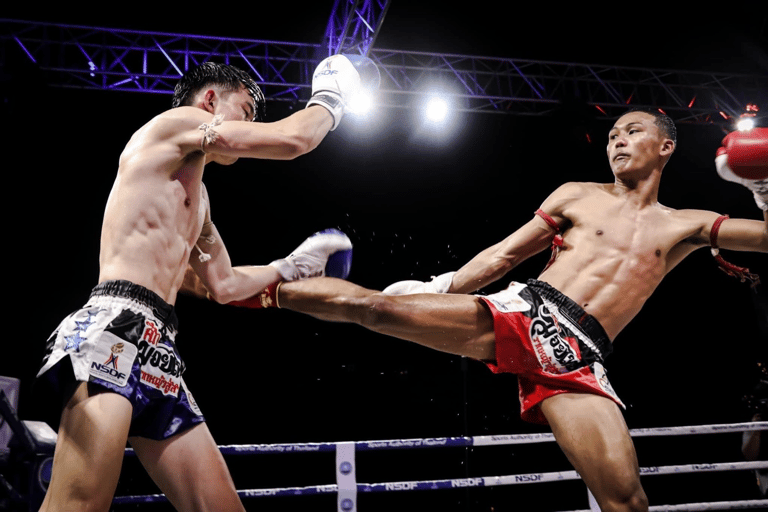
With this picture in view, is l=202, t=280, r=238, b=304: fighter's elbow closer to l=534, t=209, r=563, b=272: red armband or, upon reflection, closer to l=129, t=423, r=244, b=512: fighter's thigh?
l=129, t=423, r=244, b=512: fighter's thigh

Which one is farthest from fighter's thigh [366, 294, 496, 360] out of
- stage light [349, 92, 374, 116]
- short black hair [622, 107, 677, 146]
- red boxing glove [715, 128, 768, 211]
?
stage light [349, 92, 374, 116]

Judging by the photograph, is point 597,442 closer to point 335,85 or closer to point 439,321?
point 439,321

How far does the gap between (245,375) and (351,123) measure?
10.5 feet

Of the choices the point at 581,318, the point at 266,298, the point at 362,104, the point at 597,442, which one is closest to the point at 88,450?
the point at 266,298

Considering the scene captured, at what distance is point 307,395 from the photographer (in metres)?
7.39

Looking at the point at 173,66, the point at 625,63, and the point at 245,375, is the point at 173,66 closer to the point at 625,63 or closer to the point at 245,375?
the point at 245,375

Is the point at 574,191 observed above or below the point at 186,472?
above

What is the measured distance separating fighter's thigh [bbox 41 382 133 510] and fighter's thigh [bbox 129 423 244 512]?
0.24m

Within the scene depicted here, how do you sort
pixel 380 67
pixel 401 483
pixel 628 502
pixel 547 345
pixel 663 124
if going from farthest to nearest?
pixel 380 67 < pixel 401 483 < pixel 663 124 < pixel 547 345 < pixel 628 502

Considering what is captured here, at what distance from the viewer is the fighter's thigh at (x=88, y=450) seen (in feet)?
4.62

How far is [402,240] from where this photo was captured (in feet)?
27.3

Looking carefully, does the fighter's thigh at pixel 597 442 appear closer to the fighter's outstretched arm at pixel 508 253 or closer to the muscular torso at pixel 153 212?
the fighter's outstretched arm at pixel 508 253

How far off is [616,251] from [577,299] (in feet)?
0.86

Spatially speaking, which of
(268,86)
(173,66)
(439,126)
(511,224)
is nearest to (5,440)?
(173,66)
